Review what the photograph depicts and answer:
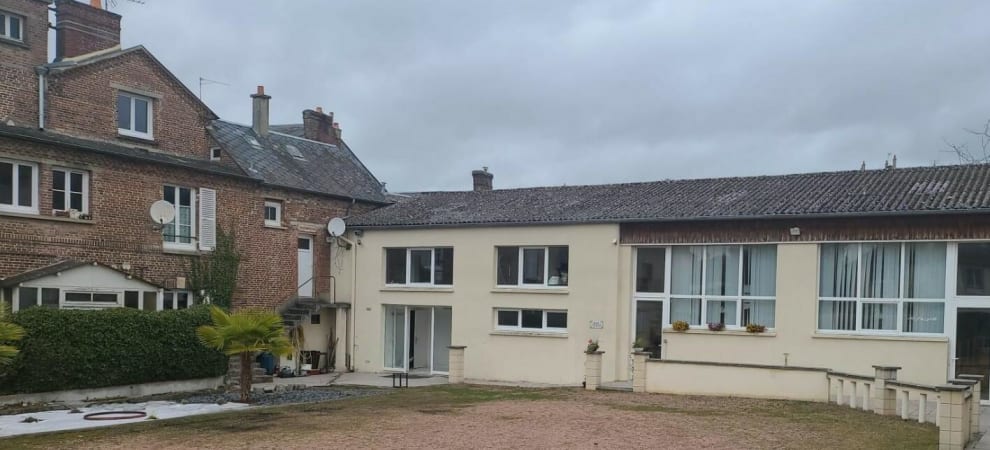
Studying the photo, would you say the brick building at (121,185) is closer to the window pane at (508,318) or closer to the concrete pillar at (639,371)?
the window pane at (508,318)

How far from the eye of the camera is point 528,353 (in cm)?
2309

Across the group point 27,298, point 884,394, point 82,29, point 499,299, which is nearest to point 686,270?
point 499,299

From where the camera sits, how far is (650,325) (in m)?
21.9

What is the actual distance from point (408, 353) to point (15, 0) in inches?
522

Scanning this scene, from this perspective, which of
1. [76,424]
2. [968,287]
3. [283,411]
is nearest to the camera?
[76,424]

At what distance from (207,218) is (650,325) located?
11.4m

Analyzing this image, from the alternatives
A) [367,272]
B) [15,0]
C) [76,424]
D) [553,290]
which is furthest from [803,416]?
[15,0]

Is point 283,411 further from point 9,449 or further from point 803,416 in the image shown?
point 803,416

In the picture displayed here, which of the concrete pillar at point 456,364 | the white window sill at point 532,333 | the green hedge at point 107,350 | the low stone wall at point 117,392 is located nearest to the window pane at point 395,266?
the white window sill at point 532,333

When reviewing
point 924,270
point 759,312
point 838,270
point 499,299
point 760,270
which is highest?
point 924,270

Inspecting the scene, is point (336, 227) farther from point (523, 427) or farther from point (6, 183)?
point (523, 427)

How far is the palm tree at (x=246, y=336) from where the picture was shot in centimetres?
1717

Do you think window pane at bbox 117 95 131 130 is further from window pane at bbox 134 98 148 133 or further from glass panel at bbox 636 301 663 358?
glass panel at bbox 636 301 663 358

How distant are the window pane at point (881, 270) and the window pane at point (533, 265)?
7.89 metres
